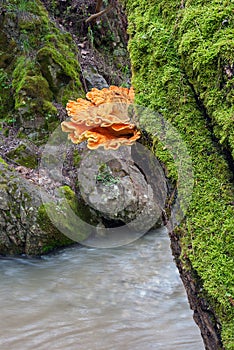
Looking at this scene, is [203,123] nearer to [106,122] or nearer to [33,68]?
[106,122]

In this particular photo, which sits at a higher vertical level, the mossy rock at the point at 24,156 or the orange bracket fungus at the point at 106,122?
the mossy rock at the point at 24,156

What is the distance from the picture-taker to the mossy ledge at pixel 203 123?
1.00 meters

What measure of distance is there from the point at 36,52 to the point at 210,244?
6.52 m

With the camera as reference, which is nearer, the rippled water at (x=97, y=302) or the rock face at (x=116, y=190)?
the rippled water at (x=97, y=302)

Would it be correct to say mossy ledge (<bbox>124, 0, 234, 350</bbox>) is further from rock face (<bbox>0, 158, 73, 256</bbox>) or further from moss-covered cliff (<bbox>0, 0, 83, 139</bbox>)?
moss-covered cliff (<bbox>0, 0, 83, 139</bbox>)

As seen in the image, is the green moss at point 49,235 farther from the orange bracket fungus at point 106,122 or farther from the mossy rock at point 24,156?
the orange bracket fungus at point 106,122

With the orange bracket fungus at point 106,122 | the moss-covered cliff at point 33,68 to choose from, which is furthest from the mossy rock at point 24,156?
the orange bracket fungus at point 106,122

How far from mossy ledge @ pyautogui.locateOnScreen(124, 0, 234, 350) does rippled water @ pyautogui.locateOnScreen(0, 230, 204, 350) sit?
2.46m

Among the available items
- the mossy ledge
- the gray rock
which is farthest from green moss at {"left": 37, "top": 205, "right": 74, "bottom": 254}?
the mossy ledge

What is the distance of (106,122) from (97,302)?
10.0ft

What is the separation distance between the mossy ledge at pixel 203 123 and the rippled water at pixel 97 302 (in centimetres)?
246

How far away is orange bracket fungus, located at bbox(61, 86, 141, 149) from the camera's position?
1.50 metres

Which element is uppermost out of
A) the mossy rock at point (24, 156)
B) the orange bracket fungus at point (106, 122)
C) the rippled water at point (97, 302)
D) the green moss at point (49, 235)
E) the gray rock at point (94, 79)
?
the gray rock at point (94, 79)

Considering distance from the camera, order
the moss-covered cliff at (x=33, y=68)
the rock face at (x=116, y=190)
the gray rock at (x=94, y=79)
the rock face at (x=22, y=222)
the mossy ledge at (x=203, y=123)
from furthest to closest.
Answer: the gray rock at (x=94, y=79)
the moss-covered cliff at (x=33, y=68)
the rock face at (x=116, y=190)
the rock face at (x=22, y=222)
the mossy ledge at (x=203, y=123)
